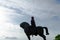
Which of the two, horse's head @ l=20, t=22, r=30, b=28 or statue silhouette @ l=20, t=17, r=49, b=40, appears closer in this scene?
statue silhouette @ l=20, t=17, r=49, b=40

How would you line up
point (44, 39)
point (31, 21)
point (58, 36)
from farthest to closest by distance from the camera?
point (58, 36)
point (44, 39)
point (31, 21)

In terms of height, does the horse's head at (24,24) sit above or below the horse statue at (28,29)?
above

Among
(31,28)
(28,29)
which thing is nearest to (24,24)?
(28,29)

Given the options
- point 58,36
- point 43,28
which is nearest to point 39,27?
point 43,28

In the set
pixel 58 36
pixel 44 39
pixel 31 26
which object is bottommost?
pixel 58 36

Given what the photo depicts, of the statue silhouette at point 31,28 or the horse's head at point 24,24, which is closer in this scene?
the statue silhouette at point 31,28

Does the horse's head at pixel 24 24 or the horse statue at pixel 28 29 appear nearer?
the horse statue at pixel 28 29

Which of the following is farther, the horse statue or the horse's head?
the horse's head

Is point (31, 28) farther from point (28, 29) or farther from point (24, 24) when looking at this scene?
point (24, 24)

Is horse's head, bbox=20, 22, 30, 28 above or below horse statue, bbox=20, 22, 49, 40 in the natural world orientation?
above

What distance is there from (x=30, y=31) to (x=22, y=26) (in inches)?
49.2

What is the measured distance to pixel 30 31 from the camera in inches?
1272

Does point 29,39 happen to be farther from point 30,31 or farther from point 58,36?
point 58,36

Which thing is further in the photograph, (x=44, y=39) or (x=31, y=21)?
(x=44, y=39)
